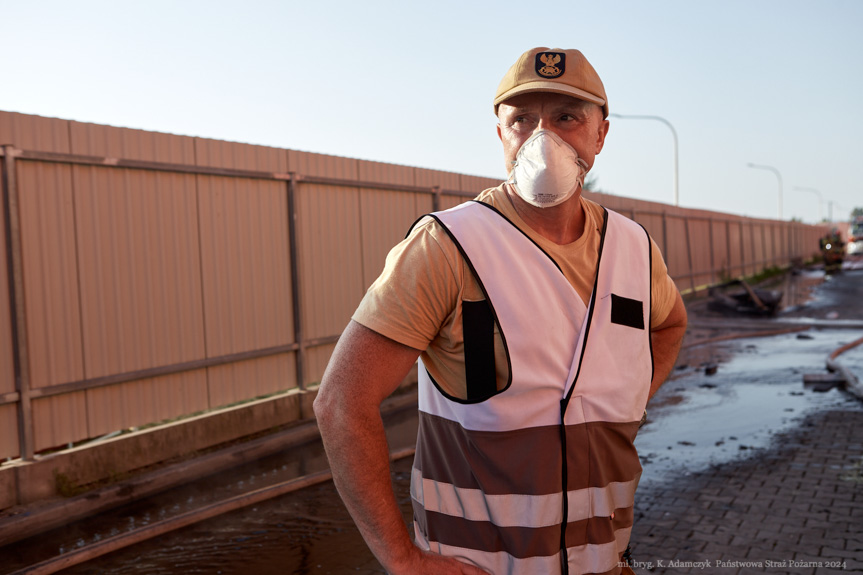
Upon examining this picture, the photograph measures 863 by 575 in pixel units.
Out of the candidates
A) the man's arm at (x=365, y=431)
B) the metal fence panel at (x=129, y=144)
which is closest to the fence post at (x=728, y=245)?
the metal fence panel at (x=129, y=144)

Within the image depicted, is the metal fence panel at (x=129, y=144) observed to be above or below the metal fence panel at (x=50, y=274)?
above

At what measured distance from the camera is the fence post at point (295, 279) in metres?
8.37

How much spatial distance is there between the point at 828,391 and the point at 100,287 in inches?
321

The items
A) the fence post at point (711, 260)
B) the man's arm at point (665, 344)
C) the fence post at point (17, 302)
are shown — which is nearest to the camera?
the man's arm at point (665, 344)

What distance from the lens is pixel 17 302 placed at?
5723 millimetres

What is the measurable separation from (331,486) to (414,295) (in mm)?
4719

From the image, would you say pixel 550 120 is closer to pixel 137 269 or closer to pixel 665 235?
pixel 137 269

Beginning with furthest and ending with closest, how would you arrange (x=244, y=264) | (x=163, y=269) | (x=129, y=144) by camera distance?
(x=244, y=264), (x=163, y=269), (x=129, y=144)

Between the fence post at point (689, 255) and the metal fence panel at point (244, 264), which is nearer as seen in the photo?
the metal fence panel at point (244, 264)

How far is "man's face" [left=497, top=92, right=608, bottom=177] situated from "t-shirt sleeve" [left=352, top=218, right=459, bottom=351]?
0.46 meters

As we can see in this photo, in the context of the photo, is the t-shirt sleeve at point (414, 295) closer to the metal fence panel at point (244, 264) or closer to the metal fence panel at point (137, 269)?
the metal fence panel at point (137, 269)

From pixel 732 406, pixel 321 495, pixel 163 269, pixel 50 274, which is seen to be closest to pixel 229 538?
pixel 321 495

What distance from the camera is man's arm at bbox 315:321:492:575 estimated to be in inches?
65.9

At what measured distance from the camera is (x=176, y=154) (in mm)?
7062
